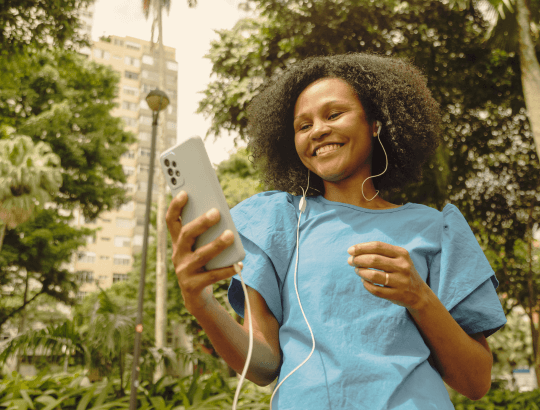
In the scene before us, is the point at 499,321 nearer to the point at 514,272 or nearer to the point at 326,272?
the point at 326,272

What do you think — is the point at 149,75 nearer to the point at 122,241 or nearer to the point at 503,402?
the point at 122,241

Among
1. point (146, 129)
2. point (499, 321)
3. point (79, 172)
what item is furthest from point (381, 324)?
point (146, 129)

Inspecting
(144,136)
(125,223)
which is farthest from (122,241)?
(144,136)

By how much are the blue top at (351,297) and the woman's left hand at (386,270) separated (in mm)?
179

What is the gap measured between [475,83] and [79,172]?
45.6 feet

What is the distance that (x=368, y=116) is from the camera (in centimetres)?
174

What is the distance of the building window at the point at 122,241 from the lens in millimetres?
51931

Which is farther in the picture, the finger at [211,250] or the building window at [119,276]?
the building window at [119,276]

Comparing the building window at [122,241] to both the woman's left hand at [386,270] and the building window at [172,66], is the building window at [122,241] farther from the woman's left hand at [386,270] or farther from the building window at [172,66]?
the woman's left hand at [386,270]

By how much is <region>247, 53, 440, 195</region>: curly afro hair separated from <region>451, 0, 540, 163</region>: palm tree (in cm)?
546

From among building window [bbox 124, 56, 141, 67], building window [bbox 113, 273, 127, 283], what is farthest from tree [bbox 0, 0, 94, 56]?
building window [bbox 124, 56, 141, 67]

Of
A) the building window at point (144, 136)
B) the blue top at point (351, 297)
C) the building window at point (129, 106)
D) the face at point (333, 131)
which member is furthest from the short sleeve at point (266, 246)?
the building window at point (129, 106)

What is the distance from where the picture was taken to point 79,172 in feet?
55.0

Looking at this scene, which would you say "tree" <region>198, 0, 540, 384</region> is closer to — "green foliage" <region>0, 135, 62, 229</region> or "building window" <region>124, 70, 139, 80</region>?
"green foliage" <region>0, 135, 62, 229</region>
